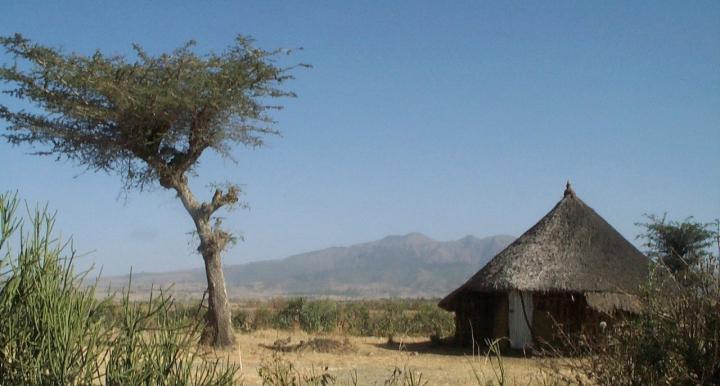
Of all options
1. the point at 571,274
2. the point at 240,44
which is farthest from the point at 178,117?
the point at 571,274

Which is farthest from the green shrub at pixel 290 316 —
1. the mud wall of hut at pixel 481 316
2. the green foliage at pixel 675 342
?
the green foliage at pixel 675 342

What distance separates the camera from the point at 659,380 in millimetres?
4949

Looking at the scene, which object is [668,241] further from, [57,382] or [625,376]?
[57,382]

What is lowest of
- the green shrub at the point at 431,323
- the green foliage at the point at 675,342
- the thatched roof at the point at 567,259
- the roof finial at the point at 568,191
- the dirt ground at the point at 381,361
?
the dirt ground at the point at 381,361

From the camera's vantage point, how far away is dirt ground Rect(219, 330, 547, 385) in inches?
487

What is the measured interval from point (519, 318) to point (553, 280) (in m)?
1.20

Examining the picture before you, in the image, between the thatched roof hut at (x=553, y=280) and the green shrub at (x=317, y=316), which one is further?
the green shrub at (x=317, y=316)

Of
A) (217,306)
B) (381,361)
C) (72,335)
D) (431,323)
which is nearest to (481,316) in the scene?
(381,361)

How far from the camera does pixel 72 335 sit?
13.1 ft

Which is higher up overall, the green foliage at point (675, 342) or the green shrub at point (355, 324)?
the green foliage at point (675, 342)

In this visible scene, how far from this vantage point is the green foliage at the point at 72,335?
3.92 meters

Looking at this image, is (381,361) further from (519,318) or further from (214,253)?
(214,253)

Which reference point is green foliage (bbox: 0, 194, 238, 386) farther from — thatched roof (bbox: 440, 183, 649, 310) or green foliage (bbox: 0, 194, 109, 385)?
thatched roof (bbox: 440, 183, 649, 310)

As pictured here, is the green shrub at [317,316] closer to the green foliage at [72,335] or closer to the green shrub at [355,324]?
the green shrub at [355,324]
